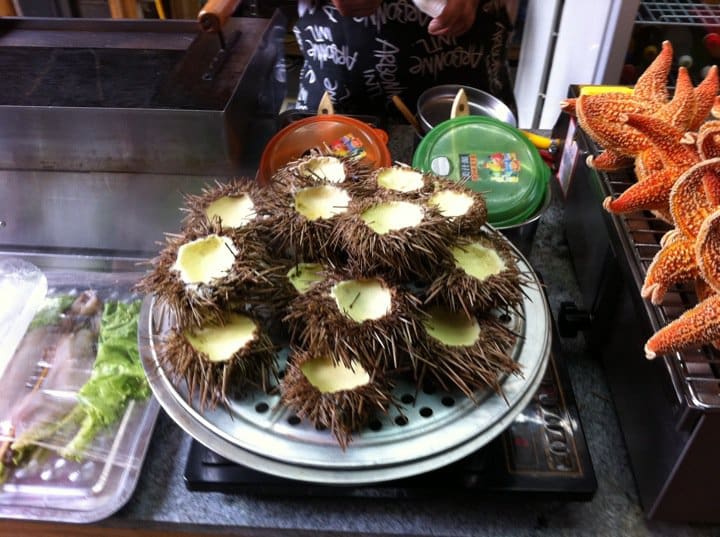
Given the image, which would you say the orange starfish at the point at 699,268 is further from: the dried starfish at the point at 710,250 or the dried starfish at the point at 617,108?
the dried starfish at the point at 617,108

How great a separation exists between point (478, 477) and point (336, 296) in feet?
1.01

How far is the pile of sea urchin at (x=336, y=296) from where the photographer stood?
0.76 metres

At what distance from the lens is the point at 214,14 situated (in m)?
1.14

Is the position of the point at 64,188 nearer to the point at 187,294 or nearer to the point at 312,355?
the point at 187,294

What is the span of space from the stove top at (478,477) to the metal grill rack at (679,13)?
1.38 metres

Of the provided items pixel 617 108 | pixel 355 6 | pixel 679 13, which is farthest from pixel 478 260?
pixel 679 13

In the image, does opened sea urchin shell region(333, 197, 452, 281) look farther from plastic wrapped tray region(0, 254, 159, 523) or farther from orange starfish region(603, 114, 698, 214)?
plastic wrapped tray region(0, 254, 159, 523)

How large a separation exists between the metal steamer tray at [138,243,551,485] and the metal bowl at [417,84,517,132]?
0.66m

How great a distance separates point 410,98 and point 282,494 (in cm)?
119

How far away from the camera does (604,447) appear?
35.6 inches

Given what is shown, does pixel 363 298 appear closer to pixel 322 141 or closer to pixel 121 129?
pixel 322 141

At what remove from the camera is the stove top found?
0.80 m

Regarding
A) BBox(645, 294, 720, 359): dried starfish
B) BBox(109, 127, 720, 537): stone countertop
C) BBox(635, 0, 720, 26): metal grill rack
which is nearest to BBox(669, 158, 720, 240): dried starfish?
BBox(645, 294, 720, 359): dried starfish

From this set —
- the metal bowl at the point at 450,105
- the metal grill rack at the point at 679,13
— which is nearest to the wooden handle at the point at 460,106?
the metal bowl at the point at 450,105
